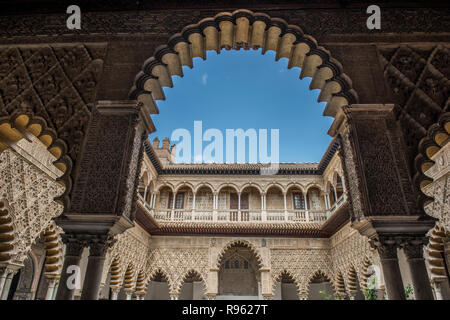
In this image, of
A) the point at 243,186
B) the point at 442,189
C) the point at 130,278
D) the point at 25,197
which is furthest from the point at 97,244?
the point at 243,186

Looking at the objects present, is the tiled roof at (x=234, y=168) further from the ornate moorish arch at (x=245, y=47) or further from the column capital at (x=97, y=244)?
the column capital at (x=97, y=244)

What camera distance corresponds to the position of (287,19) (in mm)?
4160

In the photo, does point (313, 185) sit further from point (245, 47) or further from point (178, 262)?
point (245, 47)

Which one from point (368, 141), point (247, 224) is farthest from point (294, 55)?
point (247, 224)

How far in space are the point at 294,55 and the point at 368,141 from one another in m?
1.70

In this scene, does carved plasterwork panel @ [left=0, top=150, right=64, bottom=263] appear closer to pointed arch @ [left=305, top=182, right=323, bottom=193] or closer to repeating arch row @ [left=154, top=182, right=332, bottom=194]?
repeating arch row @ [left=154, top=182, right=332, bottom=194]

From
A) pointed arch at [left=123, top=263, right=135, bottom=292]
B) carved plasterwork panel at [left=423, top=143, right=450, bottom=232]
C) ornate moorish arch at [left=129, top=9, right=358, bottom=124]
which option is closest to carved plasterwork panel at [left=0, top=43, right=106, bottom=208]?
ornate moorish arch at [left=129, top=9, right=358, bottom=124]

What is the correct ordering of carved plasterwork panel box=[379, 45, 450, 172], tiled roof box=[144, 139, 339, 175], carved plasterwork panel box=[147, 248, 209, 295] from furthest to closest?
tiled roof box=[144, 139, 339, 175]
carved plasterwork panel box=[147, 248, 209, 295]
carved plasterwork panel box=[379, 45, 450, 172]

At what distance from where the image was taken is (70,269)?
288cm

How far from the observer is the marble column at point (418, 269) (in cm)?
283

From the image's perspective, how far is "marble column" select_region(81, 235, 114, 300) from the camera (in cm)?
286

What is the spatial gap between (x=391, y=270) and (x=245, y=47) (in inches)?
140

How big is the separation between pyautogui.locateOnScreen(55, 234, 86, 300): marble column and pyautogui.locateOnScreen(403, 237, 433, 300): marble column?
338 cm
